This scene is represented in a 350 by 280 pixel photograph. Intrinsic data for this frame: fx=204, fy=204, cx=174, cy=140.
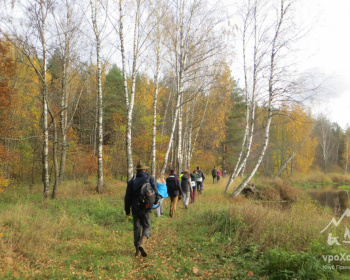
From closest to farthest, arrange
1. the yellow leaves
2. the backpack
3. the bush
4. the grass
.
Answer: the bush, the grass, the yellow leaves, the backpack

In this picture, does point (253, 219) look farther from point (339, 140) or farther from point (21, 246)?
point (339, 140)

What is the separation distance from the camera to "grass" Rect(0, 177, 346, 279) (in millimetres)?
3494

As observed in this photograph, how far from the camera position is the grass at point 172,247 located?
138 inches

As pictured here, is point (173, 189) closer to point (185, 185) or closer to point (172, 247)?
point (185, 185)

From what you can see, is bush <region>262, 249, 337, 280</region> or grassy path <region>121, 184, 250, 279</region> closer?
bush <region>262, 249, 337, 280</region>

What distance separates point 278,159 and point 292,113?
2977 cm

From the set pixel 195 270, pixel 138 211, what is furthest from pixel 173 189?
pixel 195 270

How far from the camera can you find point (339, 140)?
51.2 metres

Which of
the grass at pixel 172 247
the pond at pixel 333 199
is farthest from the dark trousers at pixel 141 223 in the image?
the pond at pixel 333 199

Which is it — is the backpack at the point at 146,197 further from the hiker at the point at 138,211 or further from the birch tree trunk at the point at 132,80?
the birch tree trunk at the point at 132,80

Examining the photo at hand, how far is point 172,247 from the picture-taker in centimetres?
493

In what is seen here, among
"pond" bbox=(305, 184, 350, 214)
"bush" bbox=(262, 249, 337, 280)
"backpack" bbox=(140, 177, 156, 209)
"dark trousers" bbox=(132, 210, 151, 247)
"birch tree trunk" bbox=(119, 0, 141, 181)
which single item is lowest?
"pond" bbox=(305, 184, 350, 214)

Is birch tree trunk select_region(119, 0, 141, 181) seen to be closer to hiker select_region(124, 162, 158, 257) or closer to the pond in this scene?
hiker select_region(124, 162, 158, 257)

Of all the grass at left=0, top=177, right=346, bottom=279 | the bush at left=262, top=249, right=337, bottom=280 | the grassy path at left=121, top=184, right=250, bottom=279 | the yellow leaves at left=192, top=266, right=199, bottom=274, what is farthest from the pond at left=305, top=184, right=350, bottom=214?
the yellow leaves at left=192, top=266, right=199, bottom=274
